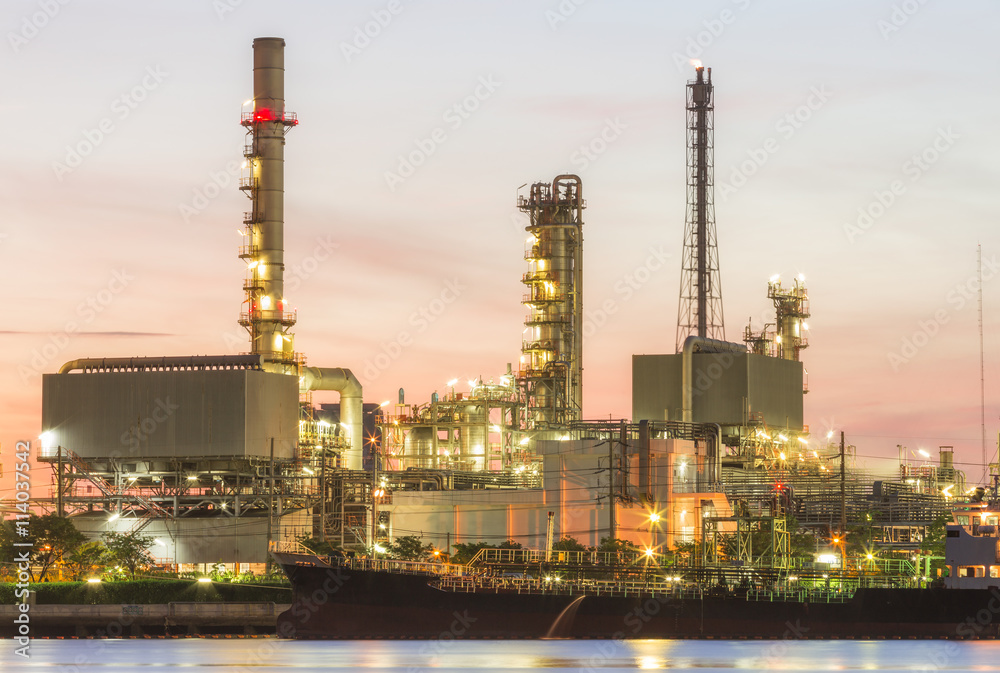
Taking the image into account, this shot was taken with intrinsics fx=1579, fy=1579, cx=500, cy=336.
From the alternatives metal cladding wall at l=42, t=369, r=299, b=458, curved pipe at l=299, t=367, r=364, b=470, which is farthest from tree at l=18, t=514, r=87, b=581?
curved pipe at l=299, t=367, r=364, b=470

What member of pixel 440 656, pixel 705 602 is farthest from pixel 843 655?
pixel 440 656

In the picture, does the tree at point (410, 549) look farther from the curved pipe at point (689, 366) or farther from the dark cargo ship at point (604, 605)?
the curved pipe at point (689, 366)

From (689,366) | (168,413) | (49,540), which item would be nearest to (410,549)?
(168,413)

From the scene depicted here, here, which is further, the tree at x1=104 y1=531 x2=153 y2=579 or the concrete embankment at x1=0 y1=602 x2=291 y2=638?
the tree at x1=104 y1=531 x2=153 y2=579

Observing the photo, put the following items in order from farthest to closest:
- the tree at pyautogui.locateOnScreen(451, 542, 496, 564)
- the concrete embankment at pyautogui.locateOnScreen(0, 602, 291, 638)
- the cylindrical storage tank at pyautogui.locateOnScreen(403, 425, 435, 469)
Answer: the cylindrical storage tank at pyautogui.locateOnScreen(403, 425, 435, 469) < the tree at pyautogui.locateOnScreen(451, 542, 496, 564) < the concrete embankment at pyautogui.locateOnScreen(0, 602, 291, 638)

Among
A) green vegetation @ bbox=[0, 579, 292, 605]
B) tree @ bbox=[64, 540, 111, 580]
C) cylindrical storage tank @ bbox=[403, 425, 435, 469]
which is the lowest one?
green vegetation @ bbox=[0, 579, 292, 605]

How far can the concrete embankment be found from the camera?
243 ft

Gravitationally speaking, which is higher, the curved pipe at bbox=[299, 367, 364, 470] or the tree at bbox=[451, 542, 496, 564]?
the curved pipe at bbox=[299, 367, 364, 470]

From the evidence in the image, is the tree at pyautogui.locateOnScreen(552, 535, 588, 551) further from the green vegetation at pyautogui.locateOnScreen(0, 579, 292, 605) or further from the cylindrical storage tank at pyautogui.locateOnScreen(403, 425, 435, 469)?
the cylindrical storage tank at pyautogui.locateOnScreen(403, 425, 435, 469)

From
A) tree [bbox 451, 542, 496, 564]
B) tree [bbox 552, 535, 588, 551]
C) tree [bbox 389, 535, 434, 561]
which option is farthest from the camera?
tree [bbox 389, 535, 434, 561]

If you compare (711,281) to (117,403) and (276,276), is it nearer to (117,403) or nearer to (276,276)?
(276,276)

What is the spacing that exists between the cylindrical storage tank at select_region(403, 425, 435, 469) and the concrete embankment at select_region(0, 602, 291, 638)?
3872 centimetres

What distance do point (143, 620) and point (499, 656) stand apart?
941 inches

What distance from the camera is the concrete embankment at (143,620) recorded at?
74062 mm
